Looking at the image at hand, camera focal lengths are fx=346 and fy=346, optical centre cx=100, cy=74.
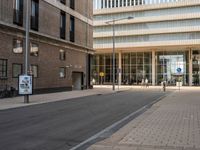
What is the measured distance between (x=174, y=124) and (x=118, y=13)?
61.4m

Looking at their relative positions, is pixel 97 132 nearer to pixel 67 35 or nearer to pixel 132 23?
pixel 67 35

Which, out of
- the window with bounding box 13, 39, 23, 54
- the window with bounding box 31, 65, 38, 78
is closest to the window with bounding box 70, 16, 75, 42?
the window with bounding box 31, 65, 38, 78

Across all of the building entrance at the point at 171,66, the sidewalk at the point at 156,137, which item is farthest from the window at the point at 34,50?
the building entrance at the point at 171,66

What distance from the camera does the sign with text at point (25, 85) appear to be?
2277 centimetres

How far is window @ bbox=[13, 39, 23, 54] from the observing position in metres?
28.8

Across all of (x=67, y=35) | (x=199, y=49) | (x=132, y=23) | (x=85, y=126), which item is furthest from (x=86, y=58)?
(x=85, y=126)

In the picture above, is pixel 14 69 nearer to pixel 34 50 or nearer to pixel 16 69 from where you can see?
pixel 16 69

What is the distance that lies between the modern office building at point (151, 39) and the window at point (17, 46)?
35.9m

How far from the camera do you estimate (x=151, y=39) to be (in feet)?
222

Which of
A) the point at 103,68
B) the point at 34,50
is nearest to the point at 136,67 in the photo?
the point at 103,68

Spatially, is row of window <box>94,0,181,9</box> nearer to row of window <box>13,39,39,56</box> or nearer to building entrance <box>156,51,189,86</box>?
building entrance <box>156,51,189,86</box>

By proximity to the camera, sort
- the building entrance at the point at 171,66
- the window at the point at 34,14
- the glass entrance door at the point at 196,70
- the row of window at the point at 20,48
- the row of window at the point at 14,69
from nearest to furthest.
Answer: the row of window at the point at 14,69 < the row of window at the point at 20,48 < the window at the point at 34,14 < the glass entrance door at the point at 196,70 < the building entrance at the point at 171,66

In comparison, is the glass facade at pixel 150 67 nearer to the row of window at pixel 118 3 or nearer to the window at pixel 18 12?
the row of window at pixel 118 3

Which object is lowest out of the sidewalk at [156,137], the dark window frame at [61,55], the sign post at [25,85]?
the sidewalk at [156,137]
